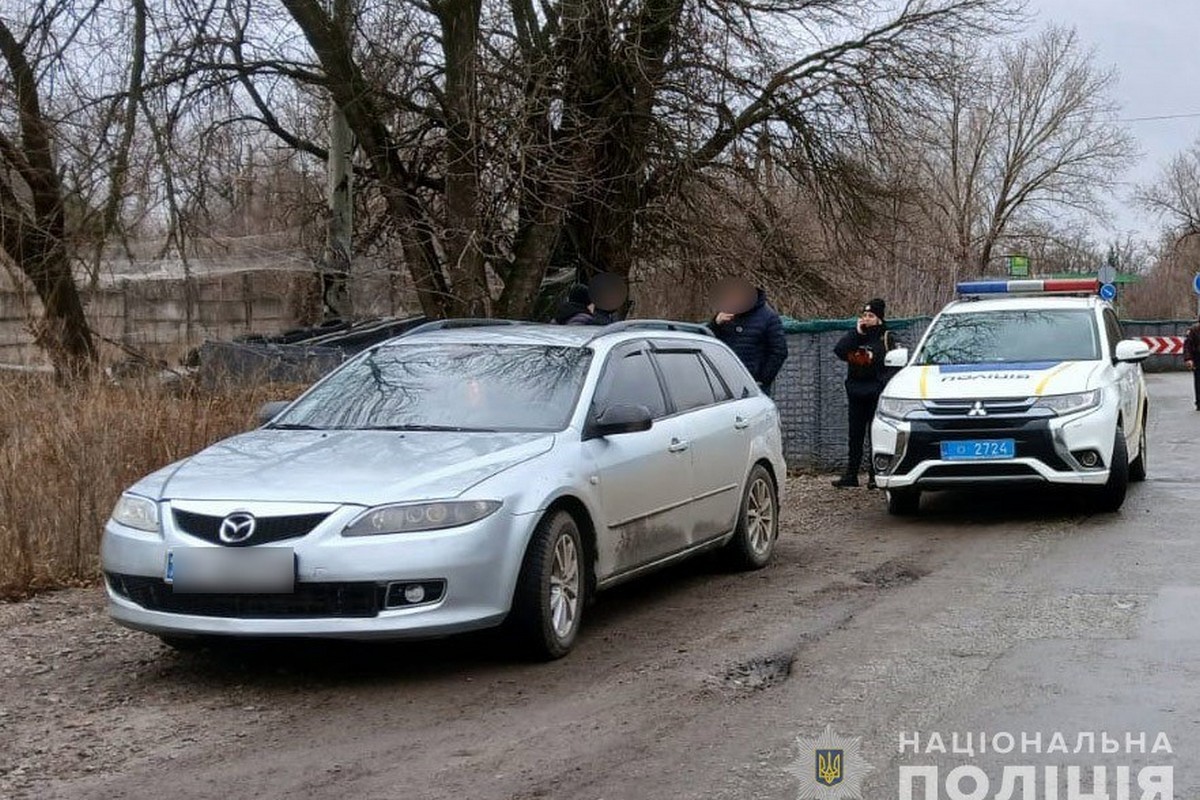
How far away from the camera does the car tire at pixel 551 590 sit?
255 inches

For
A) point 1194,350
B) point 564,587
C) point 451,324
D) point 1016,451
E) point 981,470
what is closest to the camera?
point 564,587

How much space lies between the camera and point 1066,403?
11055 millimetres

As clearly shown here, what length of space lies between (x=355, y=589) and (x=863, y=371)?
8.32 metres

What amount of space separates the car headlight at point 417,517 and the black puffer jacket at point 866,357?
776 cm

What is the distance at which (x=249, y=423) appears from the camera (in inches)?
443

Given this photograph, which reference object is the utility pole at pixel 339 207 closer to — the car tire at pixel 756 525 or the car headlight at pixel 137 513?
the car tire at pixel 756 525

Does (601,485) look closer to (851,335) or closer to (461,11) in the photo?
(851,335)

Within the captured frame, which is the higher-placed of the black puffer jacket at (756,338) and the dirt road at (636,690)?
the black puffer jacket at (756,338)

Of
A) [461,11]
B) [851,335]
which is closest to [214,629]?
[851,335]

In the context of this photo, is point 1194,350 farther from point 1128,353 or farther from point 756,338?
point 756,338

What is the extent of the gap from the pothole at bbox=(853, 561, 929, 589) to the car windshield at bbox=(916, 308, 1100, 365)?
10.4ft

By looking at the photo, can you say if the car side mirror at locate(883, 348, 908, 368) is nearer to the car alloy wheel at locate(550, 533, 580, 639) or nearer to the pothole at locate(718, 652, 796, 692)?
the pothole at locate(718, 652, 796, 692)

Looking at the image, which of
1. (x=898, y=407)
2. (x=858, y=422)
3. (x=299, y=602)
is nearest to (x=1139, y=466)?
(x=858, y=422)

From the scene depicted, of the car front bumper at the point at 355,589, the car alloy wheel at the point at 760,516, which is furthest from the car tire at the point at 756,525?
the car front bumper at the point at 355,589
